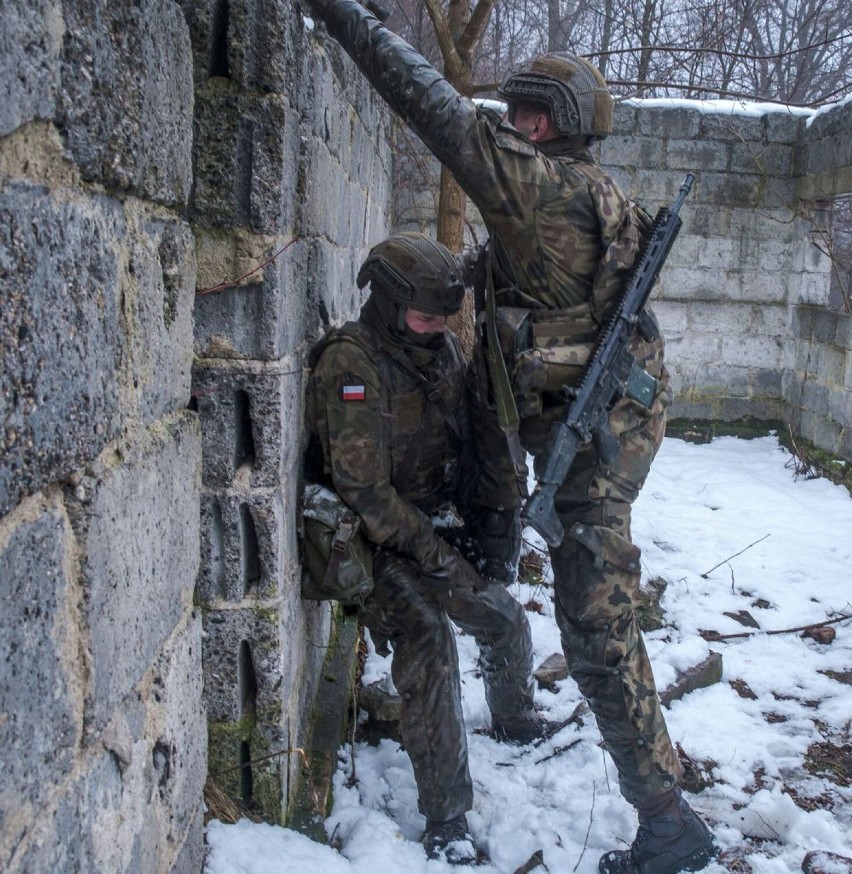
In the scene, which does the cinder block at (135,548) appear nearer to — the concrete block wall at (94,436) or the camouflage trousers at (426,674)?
the concrete block wall at (94,436)

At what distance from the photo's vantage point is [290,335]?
2629mm

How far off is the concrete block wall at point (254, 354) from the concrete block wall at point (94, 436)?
18.8 inches

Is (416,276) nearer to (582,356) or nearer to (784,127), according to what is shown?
(582,356)

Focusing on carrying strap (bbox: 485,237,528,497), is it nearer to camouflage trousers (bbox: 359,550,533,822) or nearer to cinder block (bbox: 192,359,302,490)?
camouflage trousers (bbox: 359,550,533,822)

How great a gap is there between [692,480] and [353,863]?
15.5 ft

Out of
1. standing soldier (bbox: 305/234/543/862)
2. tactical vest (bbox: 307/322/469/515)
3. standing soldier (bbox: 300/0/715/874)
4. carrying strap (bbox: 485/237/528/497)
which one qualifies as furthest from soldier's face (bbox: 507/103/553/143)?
tactical vest (bbox: 307/322/469/515)

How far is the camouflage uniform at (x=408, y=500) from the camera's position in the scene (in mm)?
2797

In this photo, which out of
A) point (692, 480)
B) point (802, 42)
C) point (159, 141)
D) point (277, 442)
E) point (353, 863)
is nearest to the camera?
point (159, 141)

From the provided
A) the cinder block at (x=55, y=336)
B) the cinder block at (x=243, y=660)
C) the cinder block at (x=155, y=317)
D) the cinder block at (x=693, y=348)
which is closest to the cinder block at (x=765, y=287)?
the cinder block at (x=693, y=348)

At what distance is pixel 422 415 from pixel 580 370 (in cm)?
54

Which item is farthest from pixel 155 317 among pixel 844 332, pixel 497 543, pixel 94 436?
Answer: pixel 844 332

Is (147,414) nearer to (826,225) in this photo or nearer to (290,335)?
(290,335)

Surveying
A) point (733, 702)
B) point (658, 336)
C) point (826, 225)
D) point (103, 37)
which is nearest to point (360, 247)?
point (658, 336)

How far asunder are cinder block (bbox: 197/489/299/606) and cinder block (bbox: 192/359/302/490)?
0.05 metres
